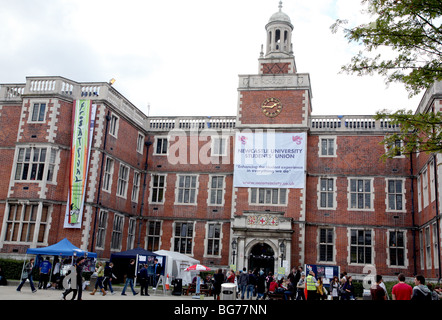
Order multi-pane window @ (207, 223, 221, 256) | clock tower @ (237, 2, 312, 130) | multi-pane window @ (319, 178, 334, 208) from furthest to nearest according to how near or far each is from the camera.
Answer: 1. multi-pane window @ (207, 223, 221, 256)
2. clock tower @ (237, 2, 312, 130)
3. multi-pane window @ (319, 178, 334, 208)

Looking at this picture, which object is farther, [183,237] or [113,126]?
[183,237]

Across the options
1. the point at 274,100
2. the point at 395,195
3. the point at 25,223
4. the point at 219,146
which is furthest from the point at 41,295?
the point at 395,195

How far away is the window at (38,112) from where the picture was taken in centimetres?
2605

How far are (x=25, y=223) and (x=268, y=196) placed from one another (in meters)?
14.6

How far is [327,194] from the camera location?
2919 cm

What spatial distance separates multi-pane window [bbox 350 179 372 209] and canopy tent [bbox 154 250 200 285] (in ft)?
36.0

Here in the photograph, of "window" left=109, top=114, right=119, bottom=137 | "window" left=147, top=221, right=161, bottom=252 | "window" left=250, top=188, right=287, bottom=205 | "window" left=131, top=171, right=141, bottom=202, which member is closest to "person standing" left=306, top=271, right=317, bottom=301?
"window" left=250, top=188, right=287, bottom=205

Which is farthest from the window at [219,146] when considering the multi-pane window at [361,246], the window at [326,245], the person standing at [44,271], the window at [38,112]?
the person standing at [44,271]

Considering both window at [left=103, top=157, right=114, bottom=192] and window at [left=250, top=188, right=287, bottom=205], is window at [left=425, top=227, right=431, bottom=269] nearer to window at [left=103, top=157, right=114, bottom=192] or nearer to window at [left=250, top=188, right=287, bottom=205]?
window at [left=250, top=188, right=287, bottom=205]

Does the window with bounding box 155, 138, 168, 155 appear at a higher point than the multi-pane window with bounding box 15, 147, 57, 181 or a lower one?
higher

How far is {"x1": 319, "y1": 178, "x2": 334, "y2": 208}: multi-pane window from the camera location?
29078mm

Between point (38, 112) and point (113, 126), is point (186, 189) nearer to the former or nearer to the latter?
Answer: point (113, 126)

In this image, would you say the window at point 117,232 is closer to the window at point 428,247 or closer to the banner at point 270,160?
the banner at point 270,160

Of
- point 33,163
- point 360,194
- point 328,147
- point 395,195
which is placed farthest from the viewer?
point 328,147
